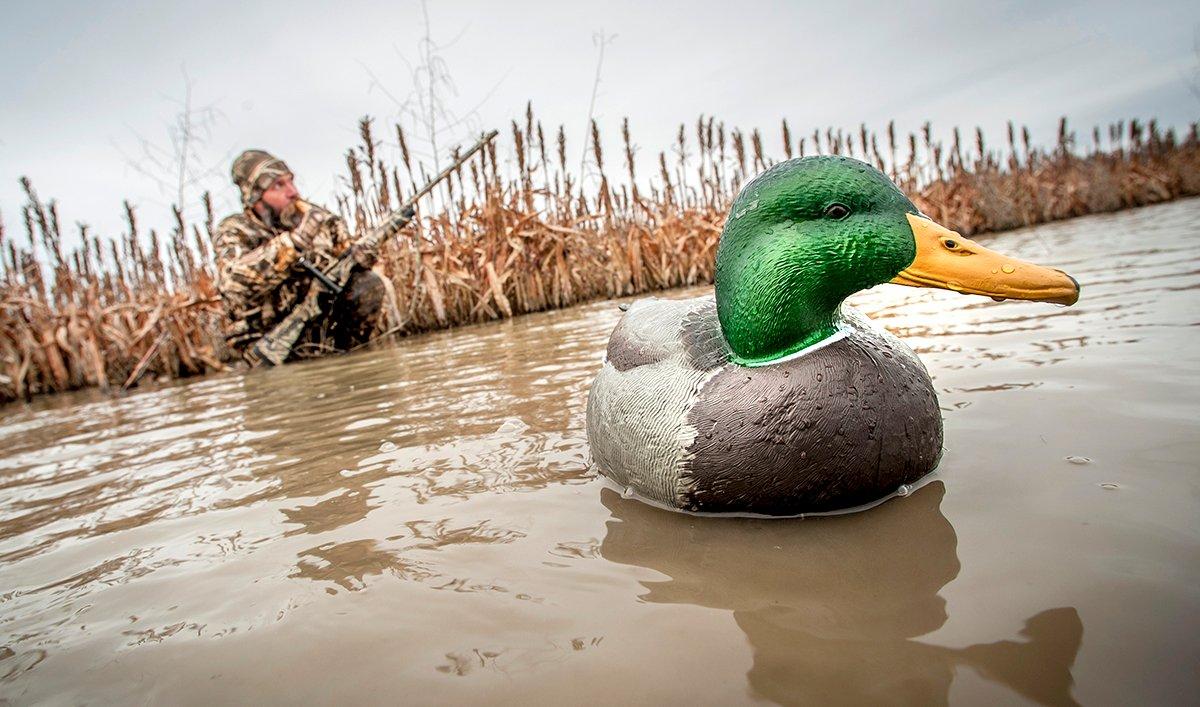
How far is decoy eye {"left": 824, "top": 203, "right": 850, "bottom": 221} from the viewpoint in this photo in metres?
1.70

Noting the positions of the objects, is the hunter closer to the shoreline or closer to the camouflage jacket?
the camouflage jacket

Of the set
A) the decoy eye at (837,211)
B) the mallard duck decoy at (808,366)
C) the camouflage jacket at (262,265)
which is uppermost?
the camouflage jacket at (262,265)

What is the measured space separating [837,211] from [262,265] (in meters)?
6.80

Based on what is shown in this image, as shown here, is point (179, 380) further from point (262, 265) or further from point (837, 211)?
point (837, 211)

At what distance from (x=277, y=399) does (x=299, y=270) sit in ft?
10.4

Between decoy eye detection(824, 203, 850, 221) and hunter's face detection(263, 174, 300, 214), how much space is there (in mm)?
7017

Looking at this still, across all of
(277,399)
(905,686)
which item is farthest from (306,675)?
(277,399)

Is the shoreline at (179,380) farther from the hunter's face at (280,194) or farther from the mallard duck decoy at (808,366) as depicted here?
the mallard duck decoy at (808,366)

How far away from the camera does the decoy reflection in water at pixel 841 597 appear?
100 centimetres

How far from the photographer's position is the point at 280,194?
24.0ft

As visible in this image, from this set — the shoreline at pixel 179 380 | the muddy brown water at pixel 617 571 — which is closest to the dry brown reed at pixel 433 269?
the shoreline at pixel 179 380

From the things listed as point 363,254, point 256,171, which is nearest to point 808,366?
point 363,254

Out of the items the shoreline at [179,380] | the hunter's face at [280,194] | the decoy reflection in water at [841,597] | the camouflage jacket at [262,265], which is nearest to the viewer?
the decoy reflection in water at [841,597]

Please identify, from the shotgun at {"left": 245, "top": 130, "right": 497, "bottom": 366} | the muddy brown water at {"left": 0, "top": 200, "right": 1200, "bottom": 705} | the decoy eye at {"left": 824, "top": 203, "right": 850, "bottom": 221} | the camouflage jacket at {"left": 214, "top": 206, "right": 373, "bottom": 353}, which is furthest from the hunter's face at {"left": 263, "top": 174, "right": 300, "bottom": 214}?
the decoy eye at {"left": 824, "top": 203, "right": 850, "bottom": 221}
